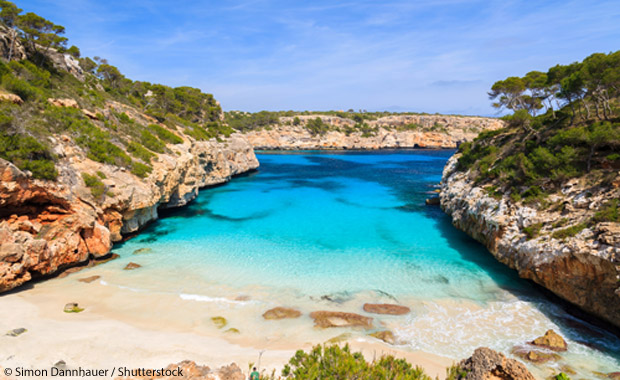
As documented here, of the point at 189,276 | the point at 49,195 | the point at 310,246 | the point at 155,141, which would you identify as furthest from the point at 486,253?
the point at 155,141

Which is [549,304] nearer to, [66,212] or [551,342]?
[551,342]

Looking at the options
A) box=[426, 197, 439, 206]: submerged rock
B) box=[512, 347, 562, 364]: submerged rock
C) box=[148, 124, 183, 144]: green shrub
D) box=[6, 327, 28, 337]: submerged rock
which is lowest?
box=[512, 347, 562, 364]: submerged rock

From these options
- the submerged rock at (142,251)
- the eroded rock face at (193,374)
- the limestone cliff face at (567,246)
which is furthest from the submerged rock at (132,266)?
the limestone cliff face at (567,246)

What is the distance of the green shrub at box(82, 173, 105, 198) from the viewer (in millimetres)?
14492

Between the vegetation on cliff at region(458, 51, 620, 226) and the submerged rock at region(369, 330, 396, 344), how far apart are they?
7.91 meters

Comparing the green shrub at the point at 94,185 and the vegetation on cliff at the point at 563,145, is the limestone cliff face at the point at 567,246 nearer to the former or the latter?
the vegetation on cliff at the point at 563,145

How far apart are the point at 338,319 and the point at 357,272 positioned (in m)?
4.06

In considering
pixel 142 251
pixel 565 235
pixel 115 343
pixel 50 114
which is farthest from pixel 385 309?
pixel 50 114

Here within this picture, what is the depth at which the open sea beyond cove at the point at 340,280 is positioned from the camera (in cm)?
947

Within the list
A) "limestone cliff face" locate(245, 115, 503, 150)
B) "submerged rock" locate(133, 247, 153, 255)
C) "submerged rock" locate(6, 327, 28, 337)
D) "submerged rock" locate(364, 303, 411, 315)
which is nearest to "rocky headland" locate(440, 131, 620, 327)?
"submerged rock" locate(364, 303, 411, 315)

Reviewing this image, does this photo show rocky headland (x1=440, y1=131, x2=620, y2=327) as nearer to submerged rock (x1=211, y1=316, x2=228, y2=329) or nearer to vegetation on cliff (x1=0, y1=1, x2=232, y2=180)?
submerged rock (x1=211, y1=316, x2=228, y2=329)

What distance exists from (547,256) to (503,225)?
3189mm

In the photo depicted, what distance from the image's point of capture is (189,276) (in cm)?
1342

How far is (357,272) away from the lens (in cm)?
1413
